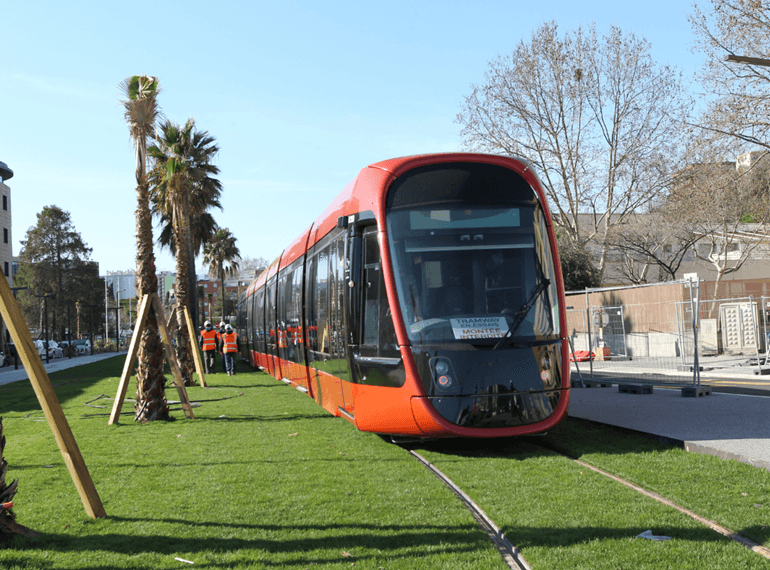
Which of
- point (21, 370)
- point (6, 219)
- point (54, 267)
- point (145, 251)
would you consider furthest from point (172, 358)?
point (54, 267)

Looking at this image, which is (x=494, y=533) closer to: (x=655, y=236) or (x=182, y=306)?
(x=182, y=306)

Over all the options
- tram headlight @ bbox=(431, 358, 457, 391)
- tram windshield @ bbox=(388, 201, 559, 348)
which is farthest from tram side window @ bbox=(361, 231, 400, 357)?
tram headlight @ bbox=(431, 358, 457, 391)

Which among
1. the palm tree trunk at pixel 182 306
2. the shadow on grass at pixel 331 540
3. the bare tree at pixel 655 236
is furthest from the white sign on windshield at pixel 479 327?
the bare tree at pixel 655 236

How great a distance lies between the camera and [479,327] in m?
8.25

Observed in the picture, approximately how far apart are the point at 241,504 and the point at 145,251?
340 inches

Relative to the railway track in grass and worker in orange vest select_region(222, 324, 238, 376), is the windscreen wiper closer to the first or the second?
the railway track in grass

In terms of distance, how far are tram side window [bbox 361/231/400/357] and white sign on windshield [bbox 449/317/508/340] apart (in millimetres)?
733

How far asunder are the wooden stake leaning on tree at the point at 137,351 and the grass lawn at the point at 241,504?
1.08 meters

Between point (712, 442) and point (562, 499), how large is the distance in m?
2.88

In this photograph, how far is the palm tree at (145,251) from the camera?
13031mm

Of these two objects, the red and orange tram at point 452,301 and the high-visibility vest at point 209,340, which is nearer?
the red and orange tram at point 452,301

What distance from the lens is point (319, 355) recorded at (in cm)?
1209

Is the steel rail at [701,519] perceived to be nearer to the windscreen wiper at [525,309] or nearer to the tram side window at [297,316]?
the windscreen wiper at [525,309]

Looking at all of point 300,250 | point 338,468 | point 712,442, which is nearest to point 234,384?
point 300,250
